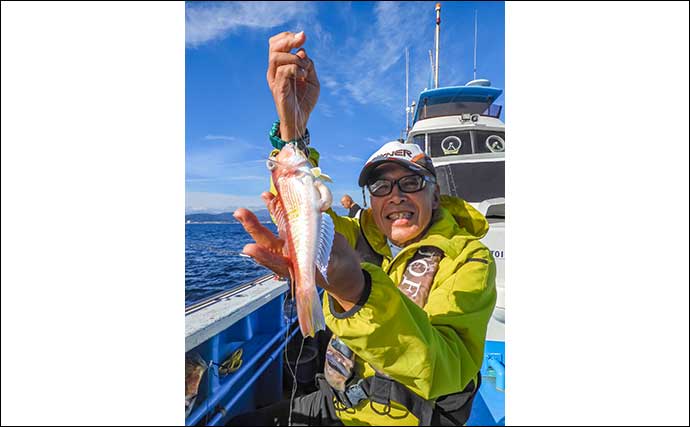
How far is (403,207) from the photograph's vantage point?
3.57 feet

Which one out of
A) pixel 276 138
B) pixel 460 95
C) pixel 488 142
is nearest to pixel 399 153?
pixel 276 138

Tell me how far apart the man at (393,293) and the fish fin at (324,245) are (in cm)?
2

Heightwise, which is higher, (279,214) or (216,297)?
(279,214)

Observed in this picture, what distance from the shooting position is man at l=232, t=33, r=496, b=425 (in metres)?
0.53

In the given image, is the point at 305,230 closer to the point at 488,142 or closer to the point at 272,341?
the point at 272,341

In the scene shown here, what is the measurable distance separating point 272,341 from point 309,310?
1.73 m

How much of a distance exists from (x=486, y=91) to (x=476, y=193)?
175 centimetres

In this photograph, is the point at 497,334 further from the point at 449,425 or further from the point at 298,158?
the point at 298,158

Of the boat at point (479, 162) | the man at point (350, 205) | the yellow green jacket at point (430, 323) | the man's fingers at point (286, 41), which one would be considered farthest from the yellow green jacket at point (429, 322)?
the boat at point (479, 162)

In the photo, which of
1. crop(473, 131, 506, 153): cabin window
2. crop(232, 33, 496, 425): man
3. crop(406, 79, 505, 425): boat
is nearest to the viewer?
crop(232, 33, 496, 425): man

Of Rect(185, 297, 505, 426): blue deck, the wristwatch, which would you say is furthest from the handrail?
the wristwatch

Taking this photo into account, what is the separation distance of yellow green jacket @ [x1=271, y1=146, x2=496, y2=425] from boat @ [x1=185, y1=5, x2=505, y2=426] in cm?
22

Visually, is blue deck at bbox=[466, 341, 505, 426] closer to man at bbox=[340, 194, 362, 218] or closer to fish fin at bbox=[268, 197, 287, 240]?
man at bbox=[340, 194, 362, 218]

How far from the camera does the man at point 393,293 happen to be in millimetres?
533
